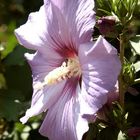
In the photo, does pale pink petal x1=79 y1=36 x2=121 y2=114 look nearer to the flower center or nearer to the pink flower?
the pink flower

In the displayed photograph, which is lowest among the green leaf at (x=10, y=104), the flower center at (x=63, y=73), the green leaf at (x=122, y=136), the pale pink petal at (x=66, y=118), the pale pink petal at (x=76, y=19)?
the green leaf at (x=122, y=136)

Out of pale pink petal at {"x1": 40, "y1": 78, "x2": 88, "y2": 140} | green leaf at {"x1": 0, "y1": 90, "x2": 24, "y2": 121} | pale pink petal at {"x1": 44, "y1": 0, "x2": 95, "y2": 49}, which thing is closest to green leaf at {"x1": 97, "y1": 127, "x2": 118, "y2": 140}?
pale pink petal at {"x1": 40, "y1": 78, "x2": 88, "y2": 140}

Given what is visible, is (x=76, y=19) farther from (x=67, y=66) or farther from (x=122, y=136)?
(x=122, y=136)

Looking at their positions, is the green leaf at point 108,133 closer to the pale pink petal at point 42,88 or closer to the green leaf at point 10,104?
the pale pink petal at point 42,88

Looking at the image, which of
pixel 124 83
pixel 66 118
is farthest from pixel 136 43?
pixel 66 118

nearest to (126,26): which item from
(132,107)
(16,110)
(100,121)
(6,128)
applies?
(100,121)

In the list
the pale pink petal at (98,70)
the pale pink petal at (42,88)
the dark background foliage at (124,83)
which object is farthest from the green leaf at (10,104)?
the pale pink petal at (98,70)
